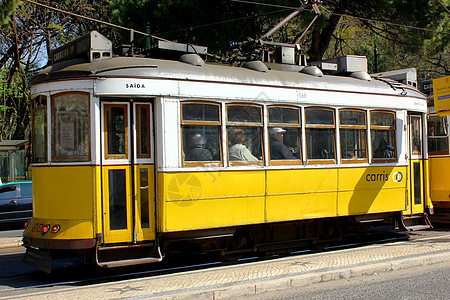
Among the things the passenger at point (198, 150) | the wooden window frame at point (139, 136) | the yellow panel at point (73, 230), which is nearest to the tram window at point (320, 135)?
the passenger at point (198, 150)

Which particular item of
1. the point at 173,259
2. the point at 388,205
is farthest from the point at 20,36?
the point at 388,205

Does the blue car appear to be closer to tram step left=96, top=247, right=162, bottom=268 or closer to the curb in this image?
tram step left=96, top=247, right=162, bottom=268

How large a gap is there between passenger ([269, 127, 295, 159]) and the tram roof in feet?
2.67

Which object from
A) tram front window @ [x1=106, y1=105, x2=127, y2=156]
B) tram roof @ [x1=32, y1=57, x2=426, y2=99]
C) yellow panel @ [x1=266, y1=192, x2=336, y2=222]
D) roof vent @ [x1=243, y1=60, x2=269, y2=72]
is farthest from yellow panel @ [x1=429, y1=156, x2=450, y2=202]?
tram front window @ [x1=106, y1=105, x2=127, y2=156]

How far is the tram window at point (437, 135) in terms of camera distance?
12.8m

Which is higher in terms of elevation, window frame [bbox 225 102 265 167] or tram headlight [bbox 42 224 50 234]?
window frame [bbox 225 102 265 167]

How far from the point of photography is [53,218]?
7.55m

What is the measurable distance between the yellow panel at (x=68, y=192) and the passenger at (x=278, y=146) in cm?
305

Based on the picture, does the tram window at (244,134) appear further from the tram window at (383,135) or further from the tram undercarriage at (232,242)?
the tram window at (383,135)

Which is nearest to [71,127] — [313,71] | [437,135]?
[313,71]

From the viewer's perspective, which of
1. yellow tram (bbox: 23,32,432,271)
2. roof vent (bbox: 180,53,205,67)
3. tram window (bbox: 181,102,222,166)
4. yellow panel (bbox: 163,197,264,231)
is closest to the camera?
yellow tram (bbox: 23,32,432,271)

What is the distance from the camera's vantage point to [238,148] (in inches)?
334

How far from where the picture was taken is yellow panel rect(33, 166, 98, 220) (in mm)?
7418

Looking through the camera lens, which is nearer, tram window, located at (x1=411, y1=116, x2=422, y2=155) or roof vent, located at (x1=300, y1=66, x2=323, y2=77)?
roof vent, located at (x1=300, y1=66, x2=323, y2=77)
